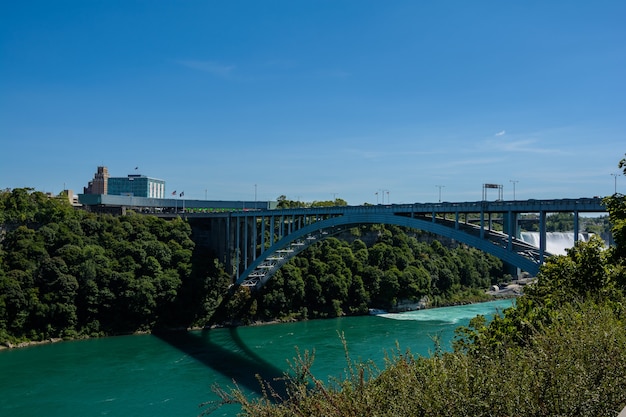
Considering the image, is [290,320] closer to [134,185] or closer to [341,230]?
[341,230]

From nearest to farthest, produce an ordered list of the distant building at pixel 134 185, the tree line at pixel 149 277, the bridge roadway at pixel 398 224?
the bridge roadway at pixel 398 224 → the tree line at pixel 149 277 → the distant building at pixel 134 185

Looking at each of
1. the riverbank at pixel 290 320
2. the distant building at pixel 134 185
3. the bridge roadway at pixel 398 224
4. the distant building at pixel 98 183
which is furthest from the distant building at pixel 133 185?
the riverbank at pixel 290 320

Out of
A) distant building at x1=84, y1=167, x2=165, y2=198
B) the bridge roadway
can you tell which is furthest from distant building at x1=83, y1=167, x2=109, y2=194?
the bridge roadway

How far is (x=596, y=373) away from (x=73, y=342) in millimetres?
24519

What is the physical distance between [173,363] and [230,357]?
2461 millimetres

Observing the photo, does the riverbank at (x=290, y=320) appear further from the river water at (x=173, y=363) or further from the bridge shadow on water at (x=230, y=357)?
the bridge shadow on water at (x=230, y=357)

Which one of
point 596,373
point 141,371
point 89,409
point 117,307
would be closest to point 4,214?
point 117,307

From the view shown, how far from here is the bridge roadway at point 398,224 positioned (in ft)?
49.1

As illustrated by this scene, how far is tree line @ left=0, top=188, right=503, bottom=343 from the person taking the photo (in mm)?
25297

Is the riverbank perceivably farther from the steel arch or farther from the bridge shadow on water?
the steel arch

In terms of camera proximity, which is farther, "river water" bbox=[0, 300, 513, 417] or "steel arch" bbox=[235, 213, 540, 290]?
"river water" bbox=[0, 300, 513, 417]

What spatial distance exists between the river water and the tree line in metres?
1.31

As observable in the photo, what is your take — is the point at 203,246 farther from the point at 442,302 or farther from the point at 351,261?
the point at 442,302

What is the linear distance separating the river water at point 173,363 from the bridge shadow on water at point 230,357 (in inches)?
1.5
